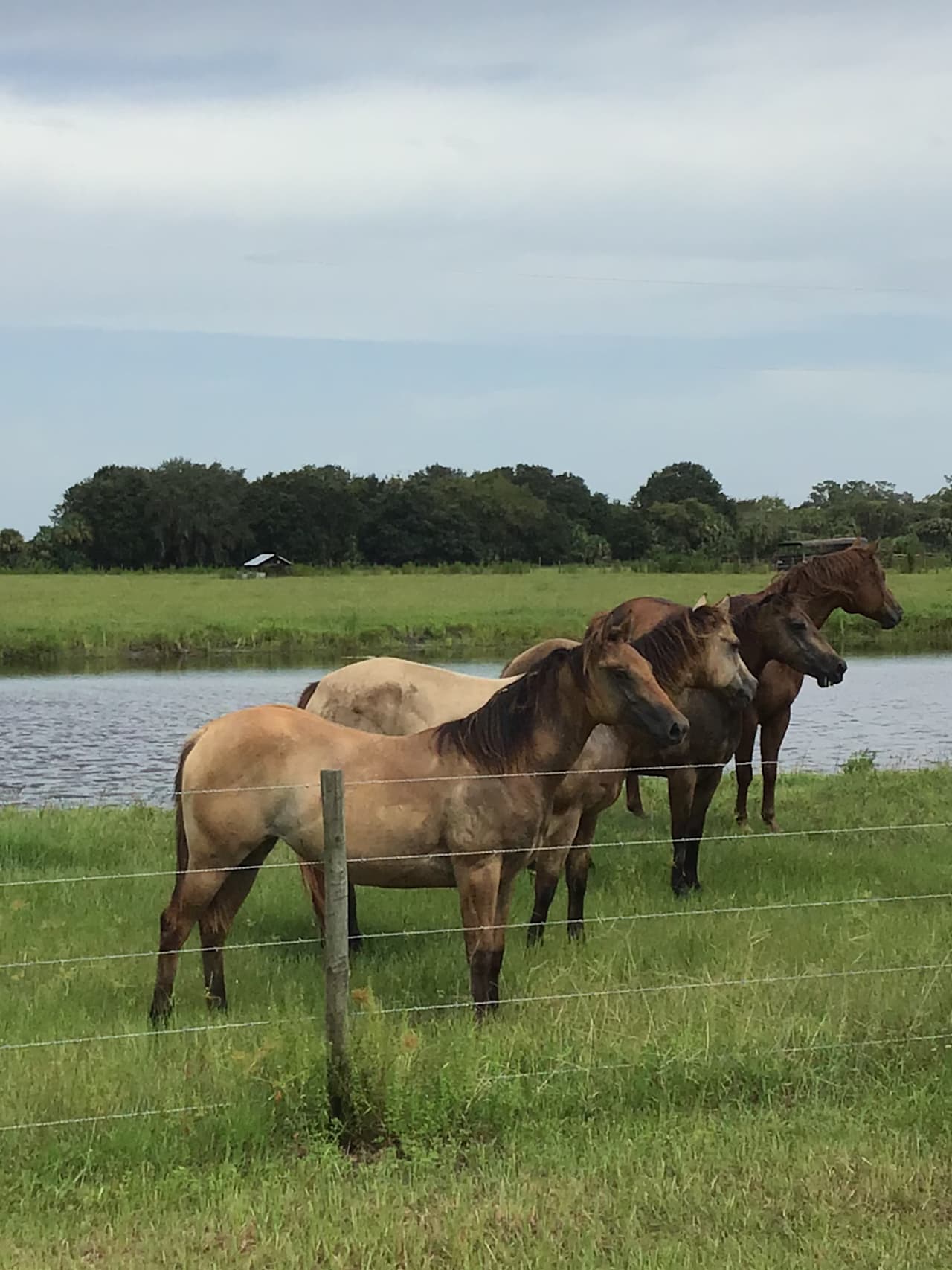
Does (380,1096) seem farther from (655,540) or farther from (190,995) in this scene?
(655,540)

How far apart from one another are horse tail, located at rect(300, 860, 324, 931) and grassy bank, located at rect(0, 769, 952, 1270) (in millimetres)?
252

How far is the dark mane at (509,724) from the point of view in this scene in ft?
20.1

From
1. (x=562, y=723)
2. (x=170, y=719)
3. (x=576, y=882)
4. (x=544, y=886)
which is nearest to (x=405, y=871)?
(x=562, y=723)

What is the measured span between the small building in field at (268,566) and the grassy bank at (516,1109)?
63296 millimetres

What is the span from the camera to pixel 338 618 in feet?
121

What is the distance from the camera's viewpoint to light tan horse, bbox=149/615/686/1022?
235 inches

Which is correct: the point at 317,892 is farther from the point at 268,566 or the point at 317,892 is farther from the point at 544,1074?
the point at 268,566

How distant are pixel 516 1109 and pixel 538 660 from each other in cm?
329

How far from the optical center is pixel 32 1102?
4922 millimetres

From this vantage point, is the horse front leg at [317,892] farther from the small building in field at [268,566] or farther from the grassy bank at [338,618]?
the small building in field at [268,566]

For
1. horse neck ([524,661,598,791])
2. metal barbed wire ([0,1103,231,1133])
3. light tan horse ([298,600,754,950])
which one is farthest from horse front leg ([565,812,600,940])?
metal barbed wire ([0,1103,231,1133])

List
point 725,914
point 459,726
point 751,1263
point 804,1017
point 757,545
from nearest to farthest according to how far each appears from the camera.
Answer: point 751,1263, point 804,1017, point 459,726, point 725,914, point 757,545

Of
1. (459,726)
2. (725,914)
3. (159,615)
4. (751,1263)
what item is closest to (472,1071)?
(751,1263)

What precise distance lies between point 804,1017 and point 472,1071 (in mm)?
1571
